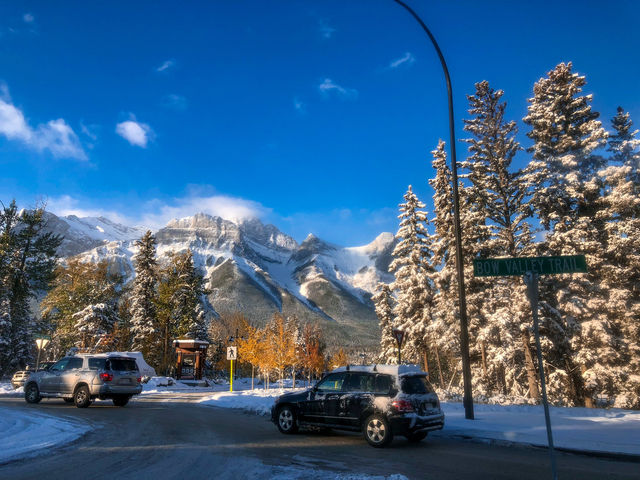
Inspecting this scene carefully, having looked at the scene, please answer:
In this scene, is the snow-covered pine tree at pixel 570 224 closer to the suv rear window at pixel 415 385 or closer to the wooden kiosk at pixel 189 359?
the suv rear window at pixel 415 385

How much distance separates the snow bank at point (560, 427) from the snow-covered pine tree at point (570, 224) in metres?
7.22

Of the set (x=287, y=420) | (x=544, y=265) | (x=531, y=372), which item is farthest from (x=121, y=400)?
(x=531, y=372)

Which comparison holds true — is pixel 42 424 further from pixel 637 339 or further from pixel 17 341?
pixel 17 341

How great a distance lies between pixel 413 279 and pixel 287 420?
880 inches

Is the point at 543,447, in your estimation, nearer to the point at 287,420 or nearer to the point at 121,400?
the point at 287,420

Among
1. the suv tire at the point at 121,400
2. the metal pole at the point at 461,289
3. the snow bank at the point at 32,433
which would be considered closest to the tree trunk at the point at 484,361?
the metal pole at the point at 461,289

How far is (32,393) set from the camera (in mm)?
18281

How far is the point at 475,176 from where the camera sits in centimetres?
2483

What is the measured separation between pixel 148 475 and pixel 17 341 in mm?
50876

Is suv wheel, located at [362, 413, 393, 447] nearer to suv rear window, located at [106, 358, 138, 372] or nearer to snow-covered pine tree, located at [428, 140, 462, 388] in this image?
suv rear window, located at [106, 358, 138, 372]

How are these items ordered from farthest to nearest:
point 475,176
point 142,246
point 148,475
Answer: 1. point 142,246
2. point 475,176
3. point 148,475

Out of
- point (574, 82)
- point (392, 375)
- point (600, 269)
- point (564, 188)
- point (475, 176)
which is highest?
point (574, 82)

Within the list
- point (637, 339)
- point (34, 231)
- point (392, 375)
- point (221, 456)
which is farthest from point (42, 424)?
point (34, 231)

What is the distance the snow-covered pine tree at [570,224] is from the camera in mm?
20250
